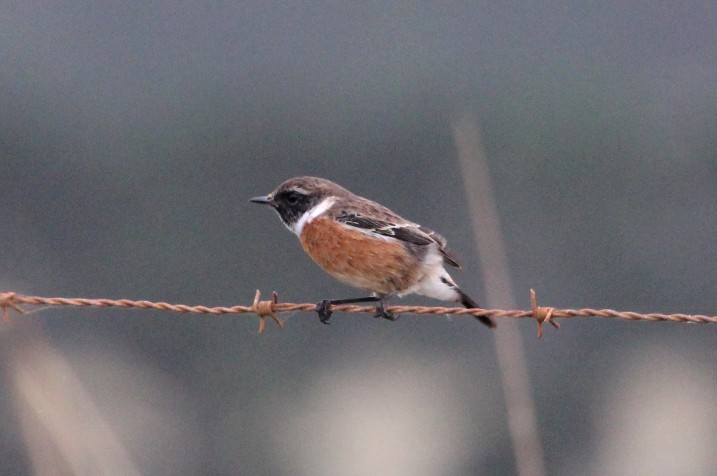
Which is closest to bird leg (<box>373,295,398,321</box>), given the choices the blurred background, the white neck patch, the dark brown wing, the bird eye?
the dark brown wing

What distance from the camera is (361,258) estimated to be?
6555mm

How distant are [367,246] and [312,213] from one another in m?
0.47

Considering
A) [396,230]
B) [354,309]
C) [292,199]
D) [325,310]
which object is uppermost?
[292,199]

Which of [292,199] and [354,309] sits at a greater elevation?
[292,199]

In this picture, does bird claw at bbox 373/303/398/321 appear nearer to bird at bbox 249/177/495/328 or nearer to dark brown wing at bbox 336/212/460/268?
bird at bbox 249/177/495/328

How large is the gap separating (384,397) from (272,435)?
4.43 meters

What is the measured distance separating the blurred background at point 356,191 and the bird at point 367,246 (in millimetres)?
1828

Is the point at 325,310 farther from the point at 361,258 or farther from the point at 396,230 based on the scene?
the point at 396,230

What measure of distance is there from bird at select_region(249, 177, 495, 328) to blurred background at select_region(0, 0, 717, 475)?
1828mm

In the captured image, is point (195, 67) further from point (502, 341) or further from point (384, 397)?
point (502, 341)

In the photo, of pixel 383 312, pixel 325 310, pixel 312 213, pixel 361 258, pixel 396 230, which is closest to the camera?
pixel 325 310

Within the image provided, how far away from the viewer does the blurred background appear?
52.5 feet

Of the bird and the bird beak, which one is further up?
the bird beak

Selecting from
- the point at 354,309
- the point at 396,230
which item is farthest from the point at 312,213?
the point at 354,309
